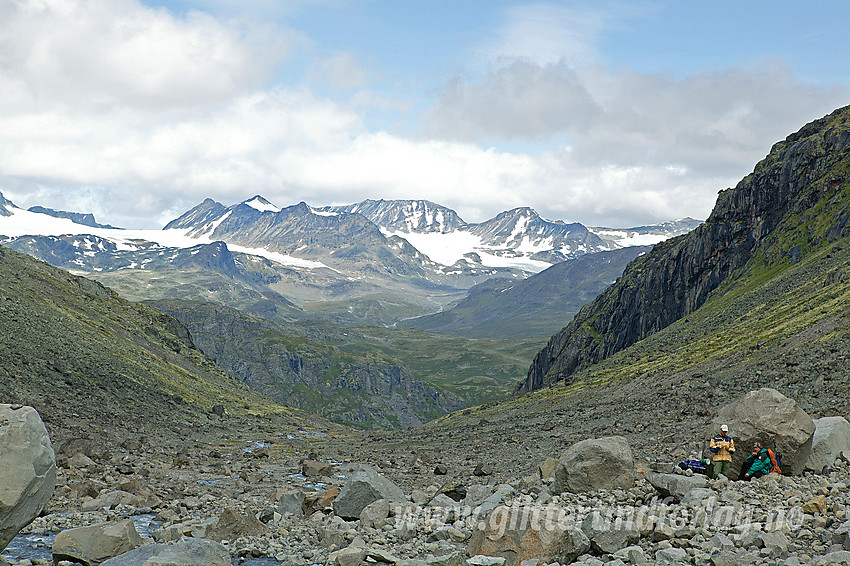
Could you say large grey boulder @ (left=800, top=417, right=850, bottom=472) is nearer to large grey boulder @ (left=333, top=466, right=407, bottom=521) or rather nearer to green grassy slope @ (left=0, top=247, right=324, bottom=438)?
large grey boulder @ (left=333, top=466, right=407, bottom=521)

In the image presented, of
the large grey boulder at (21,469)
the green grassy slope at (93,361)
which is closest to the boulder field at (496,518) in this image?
the large grey boulder at (21,469)

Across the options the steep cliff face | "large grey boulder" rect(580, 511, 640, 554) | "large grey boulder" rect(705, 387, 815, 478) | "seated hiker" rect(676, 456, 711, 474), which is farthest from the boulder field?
the steep cliff face

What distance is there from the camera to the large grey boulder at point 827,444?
24.8 meters

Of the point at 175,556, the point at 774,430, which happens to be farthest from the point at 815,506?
the point at 175,556

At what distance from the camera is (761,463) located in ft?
79.9

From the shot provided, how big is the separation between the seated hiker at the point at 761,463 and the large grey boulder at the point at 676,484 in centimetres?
249

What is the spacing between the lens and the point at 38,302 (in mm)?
103188

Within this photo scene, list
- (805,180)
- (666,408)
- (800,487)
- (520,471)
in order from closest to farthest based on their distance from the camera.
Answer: (800,487), (520,471), (666,408), (805,180)

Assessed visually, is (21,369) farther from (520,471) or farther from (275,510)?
(520,471)

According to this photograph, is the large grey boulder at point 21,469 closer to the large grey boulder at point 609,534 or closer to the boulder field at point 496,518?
the boulder field at point 496,518

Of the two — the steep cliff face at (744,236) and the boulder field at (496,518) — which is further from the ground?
the steep cliff face at (744,236)

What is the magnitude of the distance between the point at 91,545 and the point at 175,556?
205 inches

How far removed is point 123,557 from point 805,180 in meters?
175

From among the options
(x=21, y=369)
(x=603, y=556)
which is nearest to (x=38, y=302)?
(x=21, y=369)
